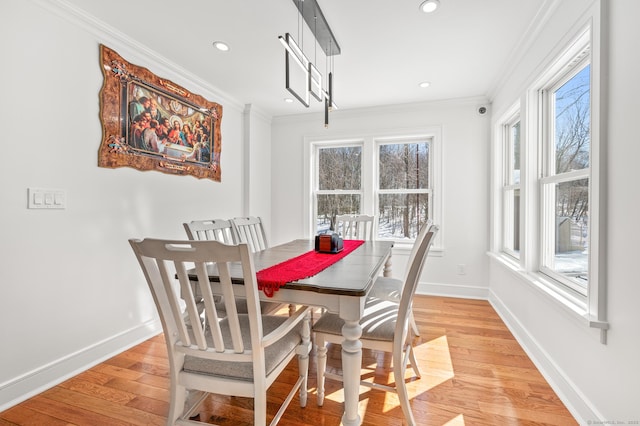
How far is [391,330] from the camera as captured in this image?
1573mm

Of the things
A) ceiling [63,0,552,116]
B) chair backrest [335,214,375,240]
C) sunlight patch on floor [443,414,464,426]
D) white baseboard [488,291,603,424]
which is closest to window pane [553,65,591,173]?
ceiling [63,0,552,116]

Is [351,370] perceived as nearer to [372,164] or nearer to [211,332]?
[211,332]

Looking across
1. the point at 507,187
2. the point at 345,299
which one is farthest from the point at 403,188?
the point at 345,299

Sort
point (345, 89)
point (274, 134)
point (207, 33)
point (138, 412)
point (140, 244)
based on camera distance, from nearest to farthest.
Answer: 1. point (140, 244)
2. point (138, 412)
3. point (207, 33)
4. point (345, 89)
5. point (274, 134)

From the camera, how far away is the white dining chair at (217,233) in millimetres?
2056

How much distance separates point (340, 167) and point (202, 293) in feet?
11.0

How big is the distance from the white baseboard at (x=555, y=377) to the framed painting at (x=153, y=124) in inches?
127

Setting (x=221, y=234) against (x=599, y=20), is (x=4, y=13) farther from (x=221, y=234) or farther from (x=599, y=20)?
(x=599, y=20)

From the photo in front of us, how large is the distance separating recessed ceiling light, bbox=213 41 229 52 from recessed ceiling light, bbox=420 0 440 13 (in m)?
1.49

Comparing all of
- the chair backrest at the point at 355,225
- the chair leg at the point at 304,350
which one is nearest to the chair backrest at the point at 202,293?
the chair leg at the point at 304,350

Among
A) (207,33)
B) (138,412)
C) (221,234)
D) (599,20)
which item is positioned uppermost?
(207,33)

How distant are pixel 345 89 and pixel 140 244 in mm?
2823

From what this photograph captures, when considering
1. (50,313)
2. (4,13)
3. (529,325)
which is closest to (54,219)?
(50,313)

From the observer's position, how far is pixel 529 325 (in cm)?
234
